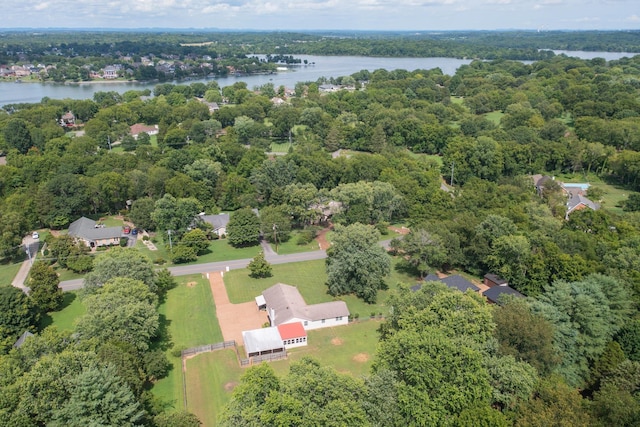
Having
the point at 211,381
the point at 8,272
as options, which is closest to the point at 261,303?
the point at 211,381

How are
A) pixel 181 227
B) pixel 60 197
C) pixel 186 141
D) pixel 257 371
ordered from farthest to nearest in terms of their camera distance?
pixel 186 141 → pixel 60 197 → pixel 181 227 → pixel 257 371

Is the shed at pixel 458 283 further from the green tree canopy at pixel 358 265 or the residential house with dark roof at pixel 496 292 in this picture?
the green tree canopy at pixel 358 265

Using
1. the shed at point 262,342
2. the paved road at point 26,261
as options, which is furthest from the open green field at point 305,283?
the paved road at point 26,261

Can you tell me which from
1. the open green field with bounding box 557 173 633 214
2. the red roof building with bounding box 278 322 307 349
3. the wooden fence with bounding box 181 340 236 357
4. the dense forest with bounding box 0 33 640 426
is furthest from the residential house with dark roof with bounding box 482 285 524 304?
the open green field with bounding box 557 173 633 214

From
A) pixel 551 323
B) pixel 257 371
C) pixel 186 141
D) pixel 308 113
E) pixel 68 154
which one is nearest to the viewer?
pixel 257 371

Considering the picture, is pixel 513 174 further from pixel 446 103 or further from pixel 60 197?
pixel 60 197

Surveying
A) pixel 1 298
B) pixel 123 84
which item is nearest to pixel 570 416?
pixel 1 298
